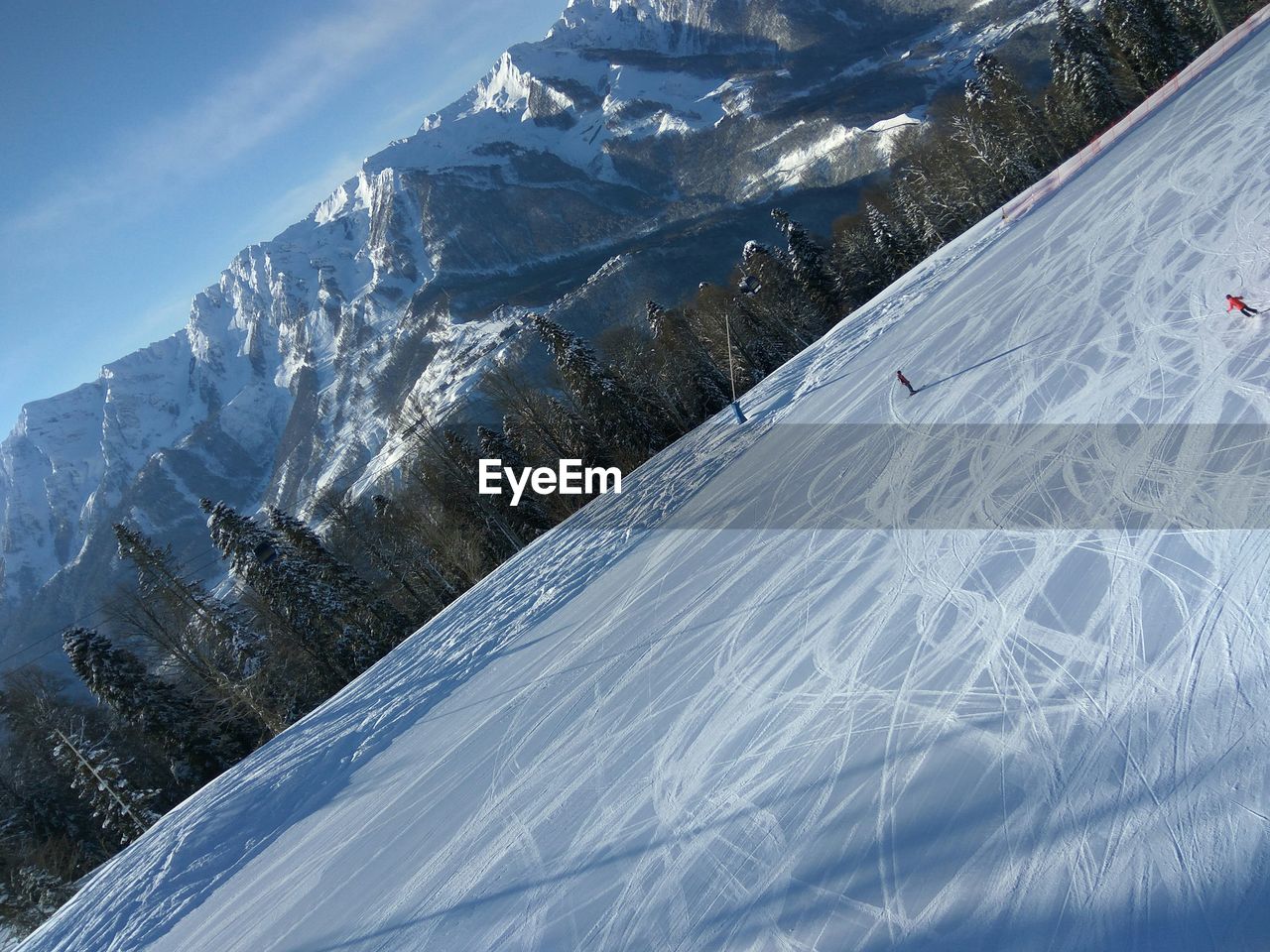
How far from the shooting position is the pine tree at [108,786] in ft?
79.5

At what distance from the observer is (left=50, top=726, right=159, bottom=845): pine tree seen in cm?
2423

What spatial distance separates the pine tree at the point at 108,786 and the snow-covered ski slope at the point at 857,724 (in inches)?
473

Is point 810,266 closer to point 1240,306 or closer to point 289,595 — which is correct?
point 1240,306

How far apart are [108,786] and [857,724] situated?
2887 centimetres

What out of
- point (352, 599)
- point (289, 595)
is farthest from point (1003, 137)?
point (289, 595)

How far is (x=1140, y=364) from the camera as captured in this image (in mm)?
12086

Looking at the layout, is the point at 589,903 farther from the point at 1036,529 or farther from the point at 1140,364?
the point at 1140,364

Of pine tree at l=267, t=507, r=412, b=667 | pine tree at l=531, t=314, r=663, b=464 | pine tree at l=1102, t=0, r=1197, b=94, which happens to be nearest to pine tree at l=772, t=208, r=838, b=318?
pine tree at l=531, t=314, r=663, b=464

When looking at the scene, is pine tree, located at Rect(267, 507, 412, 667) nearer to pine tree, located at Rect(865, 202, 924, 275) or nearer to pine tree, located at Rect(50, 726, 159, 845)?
pine tree, located at Rect(50, 726, 159, 845)

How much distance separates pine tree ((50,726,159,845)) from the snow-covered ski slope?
12.0 metres

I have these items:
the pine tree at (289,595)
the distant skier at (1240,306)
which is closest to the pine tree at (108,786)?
the pine tree at (289,595)

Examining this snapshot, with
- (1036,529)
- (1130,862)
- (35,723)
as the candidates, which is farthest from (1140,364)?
(35,723)

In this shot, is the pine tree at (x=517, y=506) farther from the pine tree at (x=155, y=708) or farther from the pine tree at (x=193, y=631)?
Answer: the pine tree at (x=155, y=708)

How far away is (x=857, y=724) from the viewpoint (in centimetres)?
791
